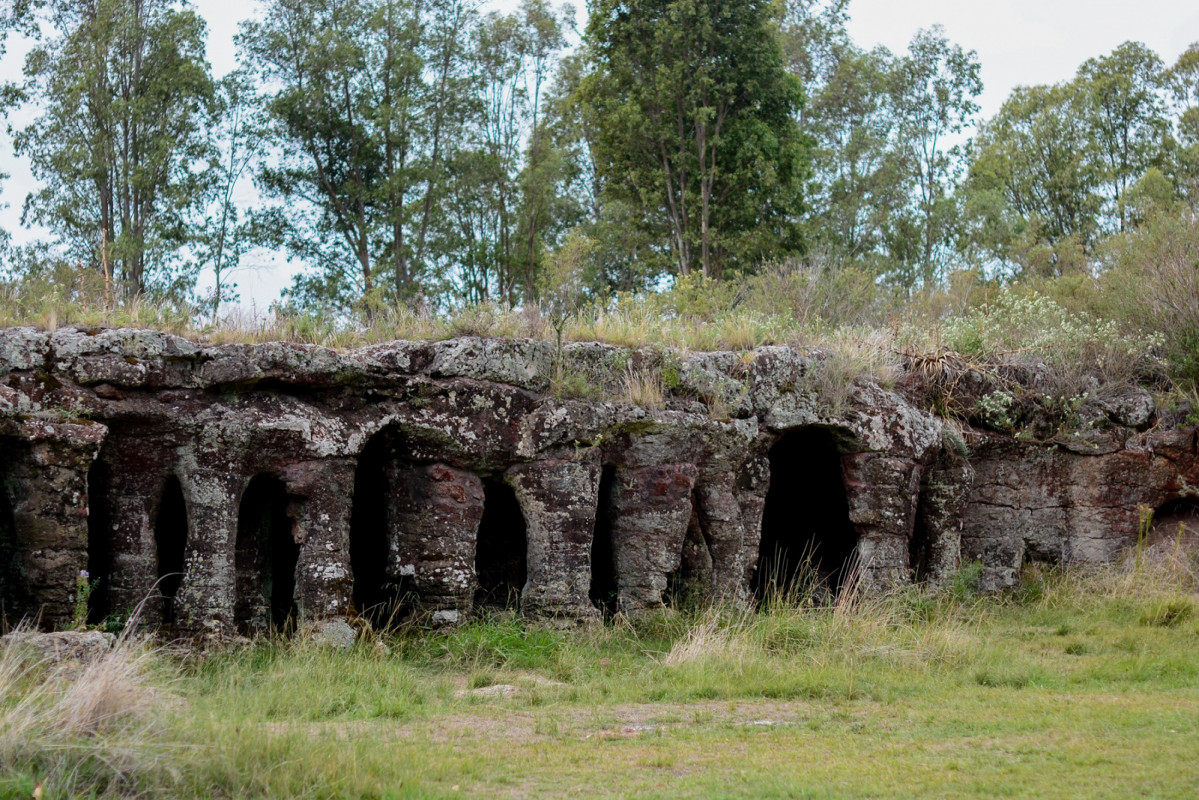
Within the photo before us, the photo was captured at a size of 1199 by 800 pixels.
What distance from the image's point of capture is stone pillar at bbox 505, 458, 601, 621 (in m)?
12.9

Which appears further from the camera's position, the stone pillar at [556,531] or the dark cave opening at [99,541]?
the stone pillar at [556,531]

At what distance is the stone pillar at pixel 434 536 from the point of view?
12.6 meters


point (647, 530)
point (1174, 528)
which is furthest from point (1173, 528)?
point (647, 530)

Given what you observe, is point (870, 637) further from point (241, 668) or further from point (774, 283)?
point (774, 283)

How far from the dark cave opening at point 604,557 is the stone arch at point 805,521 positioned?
209 cm

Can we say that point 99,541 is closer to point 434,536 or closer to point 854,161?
point 434,536

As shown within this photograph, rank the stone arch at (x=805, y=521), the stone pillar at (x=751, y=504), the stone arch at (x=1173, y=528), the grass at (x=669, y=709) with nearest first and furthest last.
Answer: the grass at (x=669, y=709)
the stone pillar at (x=751, y=504)
the stone arch at (x=805, y=521)
the stone arch at (x=1173, y=528)

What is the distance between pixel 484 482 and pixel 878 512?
4.70m

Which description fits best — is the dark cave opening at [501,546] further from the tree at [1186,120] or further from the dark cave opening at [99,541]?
the tree at [1186,120]

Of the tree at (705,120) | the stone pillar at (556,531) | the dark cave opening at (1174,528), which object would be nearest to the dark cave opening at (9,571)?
the stone pillar at (556,531)

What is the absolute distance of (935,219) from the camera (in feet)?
130

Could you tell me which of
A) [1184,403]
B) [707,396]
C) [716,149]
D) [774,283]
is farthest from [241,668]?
[716,149]

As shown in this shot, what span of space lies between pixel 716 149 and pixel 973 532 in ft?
53.3

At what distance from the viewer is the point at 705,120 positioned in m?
28.7
